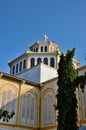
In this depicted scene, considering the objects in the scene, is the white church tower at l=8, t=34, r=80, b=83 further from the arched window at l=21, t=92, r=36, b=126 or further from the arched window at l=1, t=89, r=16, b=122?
the arched window at l=1, t=89, r=16, b=122

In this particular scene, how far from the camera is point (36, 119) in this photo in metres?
22.3

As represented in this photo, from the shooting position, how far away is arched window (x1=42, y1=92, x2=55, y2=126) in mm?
21438

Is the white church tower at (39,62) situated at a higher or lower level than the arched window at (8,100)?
higher

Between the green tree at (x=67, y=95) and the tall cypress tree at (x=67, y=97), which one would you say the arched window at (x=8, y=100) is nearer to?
the green tree at (x=67, y=95)

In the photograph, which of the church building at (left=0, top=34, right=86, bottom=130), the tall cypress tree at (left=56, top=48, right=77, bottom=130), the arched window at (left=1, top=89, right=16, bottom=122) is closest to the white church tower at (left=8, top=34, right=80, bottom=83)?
the church building at (left=0, top=34, right=86, bottom=130)

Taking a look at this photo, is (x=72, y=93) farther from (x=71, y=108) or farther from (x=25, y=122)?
(x=25, y=122)

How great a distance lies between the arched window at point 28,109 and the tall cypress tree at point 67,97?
6.28 m

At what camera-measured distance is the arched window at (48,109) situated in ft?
70.3

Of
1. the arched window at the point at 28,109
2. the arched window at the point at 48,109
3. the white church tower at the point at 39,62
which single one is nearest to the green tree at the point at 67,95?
the arched window at the point at 48,109

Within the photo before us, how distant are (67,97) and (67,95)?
14 centimetres

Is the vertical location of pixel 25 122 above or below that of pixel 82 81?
below

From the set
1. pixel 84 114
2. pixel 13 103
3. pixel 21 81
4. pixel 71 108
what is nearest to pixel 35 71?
pixel 21 81

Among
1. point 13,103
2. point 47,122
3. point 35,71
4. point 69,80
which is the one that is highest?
point 35,71

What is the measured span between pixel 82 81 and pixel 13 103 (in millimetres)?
9347
